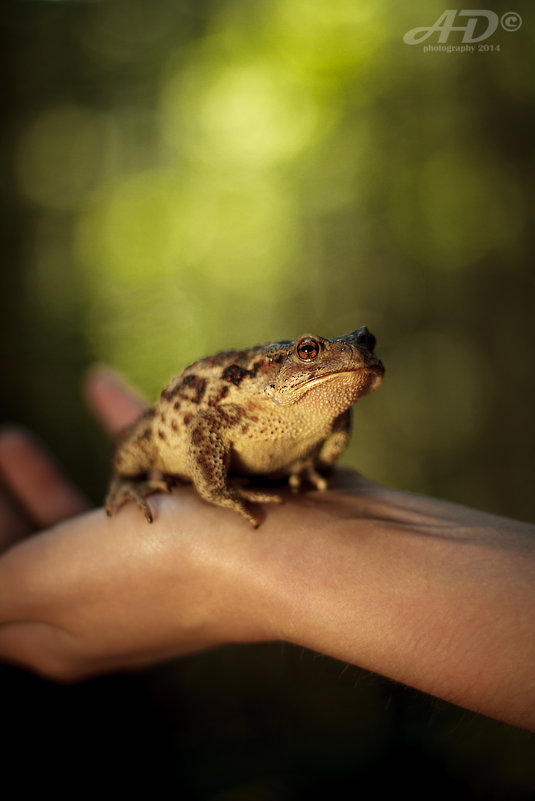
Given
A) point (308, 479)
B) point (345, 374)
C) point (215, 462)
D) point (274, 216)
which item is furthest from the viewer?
point (274, 216)

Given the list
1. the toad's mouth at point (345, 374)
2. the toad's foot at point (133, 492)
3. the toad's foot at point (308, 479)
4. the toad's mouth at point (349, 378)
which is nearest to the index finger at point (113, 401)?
the toad's foot at point (133, 492)

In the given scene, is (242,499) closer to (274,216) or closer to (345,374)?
(345,374)

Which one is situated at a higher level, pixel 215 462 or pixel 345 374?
pixel 345 374

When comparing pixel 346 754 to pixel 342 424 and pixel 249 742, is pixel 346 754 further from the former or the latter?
pixel 342 424

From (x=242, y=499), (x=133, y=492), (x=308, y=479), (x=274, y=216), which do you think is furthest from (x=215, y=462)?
(x=274, y=216)

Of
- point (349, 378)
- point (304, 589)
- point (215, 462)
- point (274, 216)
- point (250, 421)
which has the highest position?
point (274, 216)

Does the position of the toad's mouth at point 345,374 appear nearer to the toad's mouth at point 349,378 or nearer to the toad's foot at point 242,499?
the toad's mouth at point 349,378

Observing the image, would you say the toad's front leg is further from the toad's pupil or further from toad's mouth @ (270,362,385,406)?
the toad's pupil
